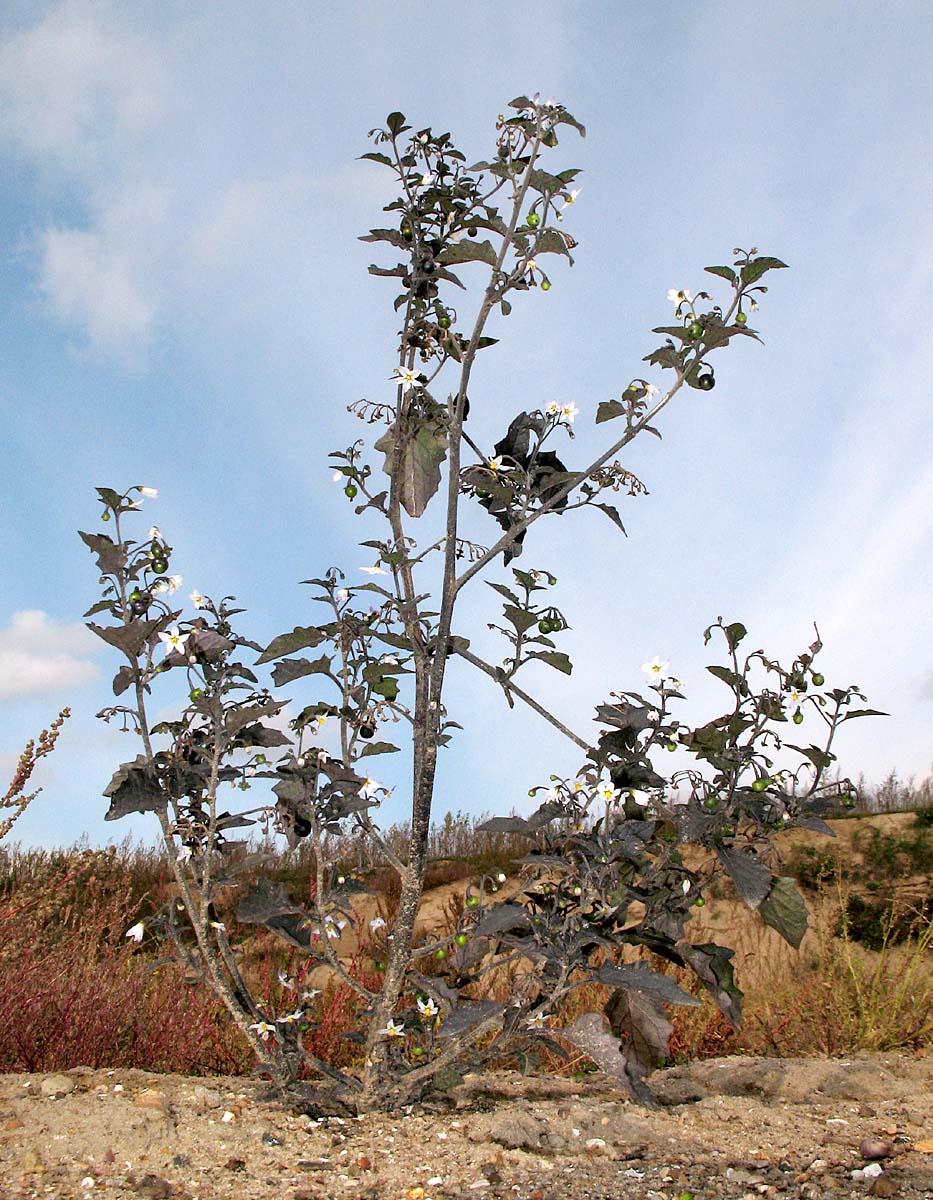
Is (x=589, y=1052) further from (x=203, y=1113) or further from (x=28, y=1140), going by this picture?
(x=28, y=1140)

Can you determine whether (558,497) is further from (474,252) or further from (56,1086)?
(56,1086)

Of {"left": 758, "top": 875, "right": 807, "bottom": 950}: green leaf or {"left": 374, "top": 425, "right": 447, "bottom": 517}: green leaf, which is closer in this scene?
{"left": 758, "top": 875, "right": 807, "bottom": 950}: green leaf

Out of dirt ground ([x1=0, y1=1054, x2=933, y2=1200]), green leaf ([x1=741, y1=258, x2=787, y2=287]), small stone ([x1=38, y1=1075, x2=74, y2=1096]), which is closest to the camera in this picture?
dirt ground ([x1=0, y1=1054, x2=933, y2=1200])

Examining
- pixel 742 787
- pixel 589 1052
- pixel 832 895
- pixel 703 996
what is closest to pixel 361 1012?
pixel 589 1052

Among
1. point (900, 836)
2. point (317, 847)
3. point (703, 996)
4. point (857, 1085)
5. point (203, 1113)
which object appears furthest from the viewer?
point (900, 836)

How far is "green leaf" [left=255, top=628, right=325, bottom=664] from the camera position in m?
3.06

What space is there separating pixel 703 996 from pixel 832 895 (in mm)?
2575

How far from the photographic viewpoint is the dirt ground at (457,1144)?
9.17ft

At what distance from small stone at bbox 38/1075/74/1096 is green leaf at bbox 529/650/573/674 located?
2.31 meters

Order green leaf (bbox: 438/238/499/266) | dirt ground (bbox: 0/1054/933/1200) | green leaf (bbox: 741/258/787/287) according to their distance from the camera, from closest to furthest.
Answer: dirt ground (bbox: 0/1054/933/1200) < green leaf (bbox: 741/258/787/287) < green leaf (bbox: 438/238/499/266)

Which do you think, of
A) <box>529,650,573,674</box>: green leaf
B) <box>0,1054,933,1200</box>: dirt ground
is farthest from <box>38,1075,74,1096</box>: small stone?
<box>529,650,573,674</box>: green leaf

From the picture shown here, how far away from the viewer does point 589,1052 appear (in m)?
2.87

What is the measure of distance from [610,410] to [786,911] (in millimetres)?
1615

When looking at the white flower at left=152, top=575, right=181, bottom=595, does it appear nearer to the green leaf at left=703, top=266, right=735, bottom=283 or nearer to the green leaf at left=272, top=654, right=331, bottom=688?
the green leaf at left=272, top=654, right=331, bottom=688
